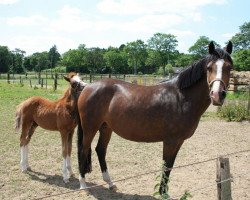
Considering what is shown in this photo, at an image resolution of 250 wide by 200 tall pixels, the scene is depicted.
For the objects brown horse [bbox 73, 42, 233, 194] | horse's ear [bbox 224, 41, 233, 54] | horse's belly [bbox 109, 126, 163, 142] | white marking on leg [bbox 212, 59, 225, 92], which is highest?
horse's ear [bbox 224, 41, 233, 54]

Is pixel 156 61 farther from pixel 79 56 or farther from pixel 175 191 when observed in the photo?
pixel 175 191

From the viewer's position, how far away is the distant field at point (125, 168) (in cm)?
513

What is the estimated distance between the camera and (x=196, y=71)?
4.39 meters

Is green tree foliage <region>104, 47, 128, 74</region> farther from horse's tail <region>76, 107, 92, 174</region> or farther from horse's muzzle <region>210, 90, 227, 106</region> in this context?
horse's muzzle <region>210, 90, 227, 106</region>

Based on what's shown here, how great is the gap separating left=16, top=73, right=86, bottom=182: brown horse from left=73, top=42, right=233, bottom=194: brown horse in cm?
40

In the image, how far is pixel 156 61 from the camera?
98812mm

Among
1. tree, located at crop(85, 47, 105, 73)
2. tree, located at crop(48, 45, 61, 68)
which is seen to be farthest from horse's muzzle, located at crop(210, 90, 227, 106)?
tree, located at crop(48, 45, 61, 68)

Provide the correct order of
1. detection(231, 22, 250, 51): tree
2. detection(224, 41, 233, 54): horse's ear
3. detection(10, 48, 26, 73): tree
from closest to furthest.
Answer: detection(224, 41, 233, 54): horse's ear, detection(231, 22, 250, 51): tree, detection(10, 48, 26, 73): tree

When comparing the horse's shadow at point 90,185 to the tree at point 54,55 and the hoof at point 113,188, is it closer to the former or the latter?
the hoof at point 113,188

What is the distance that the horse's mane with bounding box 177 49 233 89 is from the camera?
13.3 feet

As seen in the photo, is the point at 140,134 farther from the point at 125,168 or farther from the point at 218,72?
the point at 125,168

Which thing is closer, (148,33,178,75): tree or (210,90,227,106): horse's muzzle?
(210,90,227,106): horse's muzzle

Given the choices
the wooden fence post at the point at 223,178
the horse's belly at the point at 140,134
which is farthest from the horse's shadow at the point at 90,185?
the wooden fence post at the point at 223,178

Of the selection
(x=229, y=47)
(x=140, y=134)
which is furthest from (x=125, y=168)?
(x=229, y=47)
